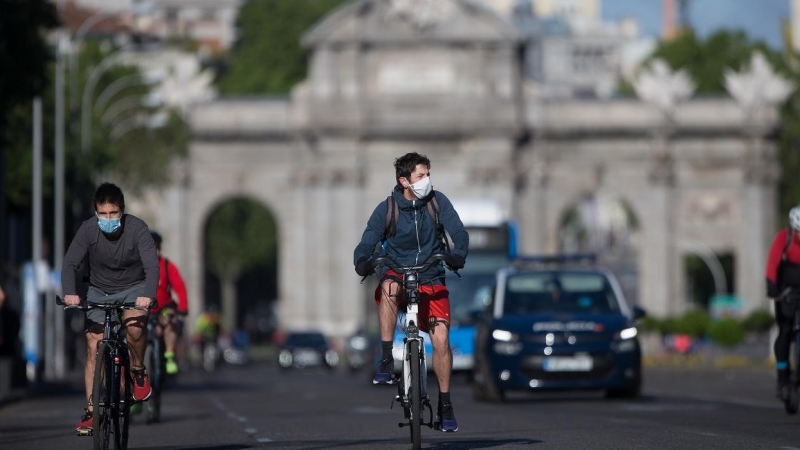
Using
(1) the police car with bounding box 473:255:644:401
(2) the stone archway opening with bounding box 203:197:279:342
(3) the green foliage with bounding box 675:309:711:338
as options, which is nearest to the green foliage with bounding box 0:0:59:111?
(1) the police car with bounding box 473:255:644:401

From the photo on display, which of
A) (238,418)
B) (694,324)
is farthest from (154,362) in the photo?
(694,324)

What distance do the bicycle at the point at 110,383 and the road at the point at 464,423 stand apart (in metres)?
2.33

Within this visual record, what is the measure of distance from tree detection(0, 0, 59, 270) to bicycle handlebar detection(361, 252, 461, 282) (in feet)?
60.1

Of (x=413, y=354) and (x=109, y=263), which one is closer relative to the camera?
(x=413, y=354)

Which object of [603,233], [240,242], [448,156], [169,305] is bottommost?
[169,305]

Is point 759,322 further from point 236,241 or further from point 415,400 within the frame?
point 415,400

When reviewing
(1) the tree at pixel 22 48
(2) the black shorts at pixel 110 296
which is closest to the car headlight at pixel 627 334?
(2) the black shorts at pixel 110 296

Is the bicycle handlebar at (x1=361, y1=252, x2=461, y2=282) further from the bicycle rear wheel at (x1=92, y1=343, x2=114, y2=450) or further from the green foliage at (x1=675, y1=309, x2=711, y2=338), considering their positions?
the green foliage at (x1=675, y1=309, x2=711, y2=338)

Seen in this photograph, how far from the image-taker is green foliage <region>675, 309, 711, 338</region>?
207 ft

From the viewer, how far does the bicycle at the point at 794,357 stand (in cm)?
2297

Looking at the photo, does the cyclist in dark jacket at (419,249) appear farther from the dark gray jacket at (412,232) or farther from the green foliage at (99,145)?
the green foliage at (99,145)

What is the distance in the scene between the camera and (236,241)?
10850 cm

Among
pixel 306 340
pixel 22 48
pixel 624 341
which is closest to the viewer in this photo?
pixel 624 341

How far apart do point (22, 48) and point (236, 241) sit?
74.1 metres
